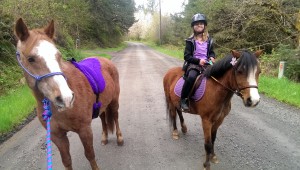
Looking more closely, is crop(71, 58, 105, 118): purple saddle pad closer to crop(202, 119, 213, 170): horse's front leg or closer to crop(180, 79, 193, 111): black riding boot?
crop(180, 79, 193, 111): black riding boot

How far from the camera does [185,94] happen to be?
4.08 metres

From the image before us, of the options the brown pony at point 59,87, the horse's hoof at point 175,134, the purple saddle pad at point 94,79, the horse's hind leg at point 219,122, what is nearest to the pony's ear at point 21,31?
the brown pony at point 59,87

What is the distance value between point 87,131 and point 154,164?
130cm

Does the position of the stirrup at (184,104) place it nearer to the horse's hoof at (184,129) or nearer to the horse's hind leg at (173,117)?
the horse's hind leg at (173,117)

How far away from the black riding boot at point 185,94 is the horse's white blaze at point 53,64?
7.26 ft

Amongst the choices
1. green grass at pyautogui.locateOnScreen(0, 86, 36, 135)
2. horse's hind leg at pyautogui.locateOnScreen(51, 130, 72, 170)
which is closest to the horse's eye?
horse's hind leg at pyautogui.locateOnScreen(51, 130, 72, 170)

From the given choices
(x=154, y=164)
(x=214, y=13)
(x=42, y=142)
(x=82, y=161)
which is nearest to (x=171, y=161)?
(x=154, y=164)

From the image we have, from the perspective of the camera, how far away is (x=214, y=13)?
51.3 ft

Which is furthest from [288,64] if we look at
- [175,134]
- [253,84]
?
[253,84]

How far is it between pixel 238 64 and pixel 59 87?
7.05ft

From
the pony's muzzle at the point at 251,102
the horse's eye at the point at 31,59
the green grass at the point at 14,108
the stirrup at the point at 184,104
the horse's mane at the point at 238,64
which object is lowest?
the green grass at the point at 14,108

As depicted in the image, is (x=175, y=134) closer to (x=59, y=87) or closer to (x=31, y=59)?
(x=59, y=87)

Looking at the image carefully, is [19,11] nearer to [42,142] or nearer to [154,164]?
[42,142]

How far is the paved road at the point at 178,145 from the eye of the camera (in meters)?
3.84
